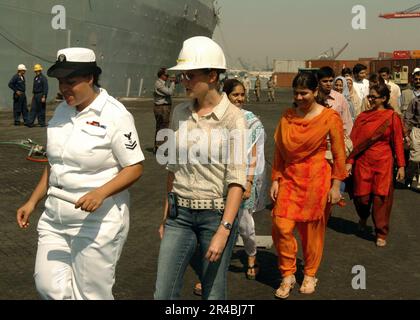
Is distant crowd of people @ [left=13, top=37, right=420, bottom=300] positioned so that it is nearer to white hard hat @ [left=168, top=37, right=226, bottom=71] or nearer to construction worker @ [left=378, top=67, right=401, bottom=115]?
white hard hat @ [left=168, top=37, right=226, bottom=71]

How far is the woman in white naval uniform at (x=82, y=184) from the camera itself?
3834 mm

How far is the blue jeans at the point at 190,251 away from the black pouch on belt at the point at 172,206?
13 mm

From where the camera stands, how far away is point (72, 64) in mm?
3863

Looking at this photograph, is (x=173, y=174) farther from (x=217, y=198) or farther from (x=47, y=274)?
(x=47, y=274)

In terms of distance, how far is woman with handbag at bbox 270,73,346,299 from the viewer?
569cm

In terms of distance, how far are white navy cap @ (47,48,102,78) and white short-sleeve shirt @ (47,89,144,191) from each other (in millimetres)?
196

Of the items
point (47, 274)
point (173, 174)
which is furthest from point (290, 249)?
point (47, 274)

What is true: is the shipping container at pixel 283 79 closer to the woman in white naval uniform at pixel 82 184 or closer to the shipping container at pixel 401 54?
the shipping container at pixel 401 54

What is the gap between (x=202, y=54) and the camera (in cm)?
372

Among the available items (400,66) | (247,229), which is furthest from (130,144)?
(400,66)

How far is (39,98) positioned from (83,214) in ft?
57.0

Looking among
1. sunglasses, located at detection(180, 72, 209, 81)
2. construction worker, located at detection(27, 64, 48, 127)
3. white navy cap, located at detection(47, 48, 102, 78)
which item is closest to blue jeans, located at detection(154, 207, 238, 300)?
sunglasses, located at detection(180, 72, 209, 81)

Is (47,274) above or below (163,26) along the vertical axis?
below
